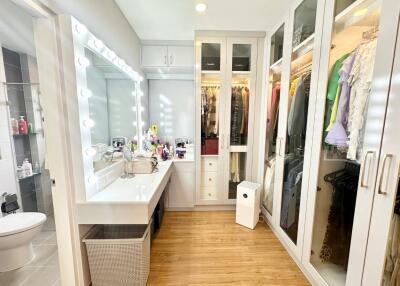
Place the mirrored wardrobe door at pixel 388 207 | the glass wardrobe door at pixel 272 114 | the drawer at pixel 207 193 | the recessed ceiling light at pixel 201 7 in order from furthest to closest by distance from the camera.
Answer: the drawer at pixel 207 193
the glass wardrobe door at pixel 272 114
the recessed ceiling light at pixel 201 7
the mirrored wardrobe door at pixel 388 207

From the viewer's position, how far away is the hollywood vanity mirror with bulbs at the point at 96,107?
1.30 meters

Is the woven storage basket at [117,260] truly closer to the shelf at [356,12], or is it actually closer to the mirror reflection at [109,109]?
the mirror reflection at [109,109]

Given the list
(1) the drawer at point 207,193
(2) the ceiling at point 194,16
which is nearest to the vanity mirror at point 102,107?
(2) the ceiling at point 194,16

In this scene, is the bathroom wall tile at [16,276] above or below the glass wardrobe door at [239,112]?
below

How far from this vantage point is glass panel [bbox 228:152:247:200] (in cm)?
276

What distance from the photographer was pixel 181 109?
3.21 m

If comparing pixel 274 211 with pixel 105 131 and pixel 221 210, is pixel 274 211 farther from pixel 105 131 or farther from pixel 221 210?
pixel 105 131

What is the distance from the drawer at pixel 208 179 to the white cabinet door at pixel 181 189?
0.55ft

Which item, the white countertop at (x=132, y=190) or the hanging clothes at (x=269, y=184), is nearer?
the white countertop at (x=132, y=190)

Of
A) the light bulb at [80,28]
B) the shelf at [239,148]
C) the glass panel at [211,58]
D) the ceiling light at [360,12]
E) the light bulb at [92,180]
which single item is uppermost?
the glass panel at [211,58]

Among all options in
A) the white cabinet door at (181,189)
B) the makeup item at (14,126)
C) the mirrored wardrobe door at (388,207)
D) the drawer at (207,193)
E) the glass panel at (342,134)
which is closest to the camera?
the mirrored wardrobe door at (388,207)

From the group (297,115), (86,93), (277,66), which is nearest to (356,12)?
(297,115)

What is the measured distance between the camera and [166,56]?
9.02 feet

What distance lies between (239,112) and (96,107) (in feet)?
5.91
